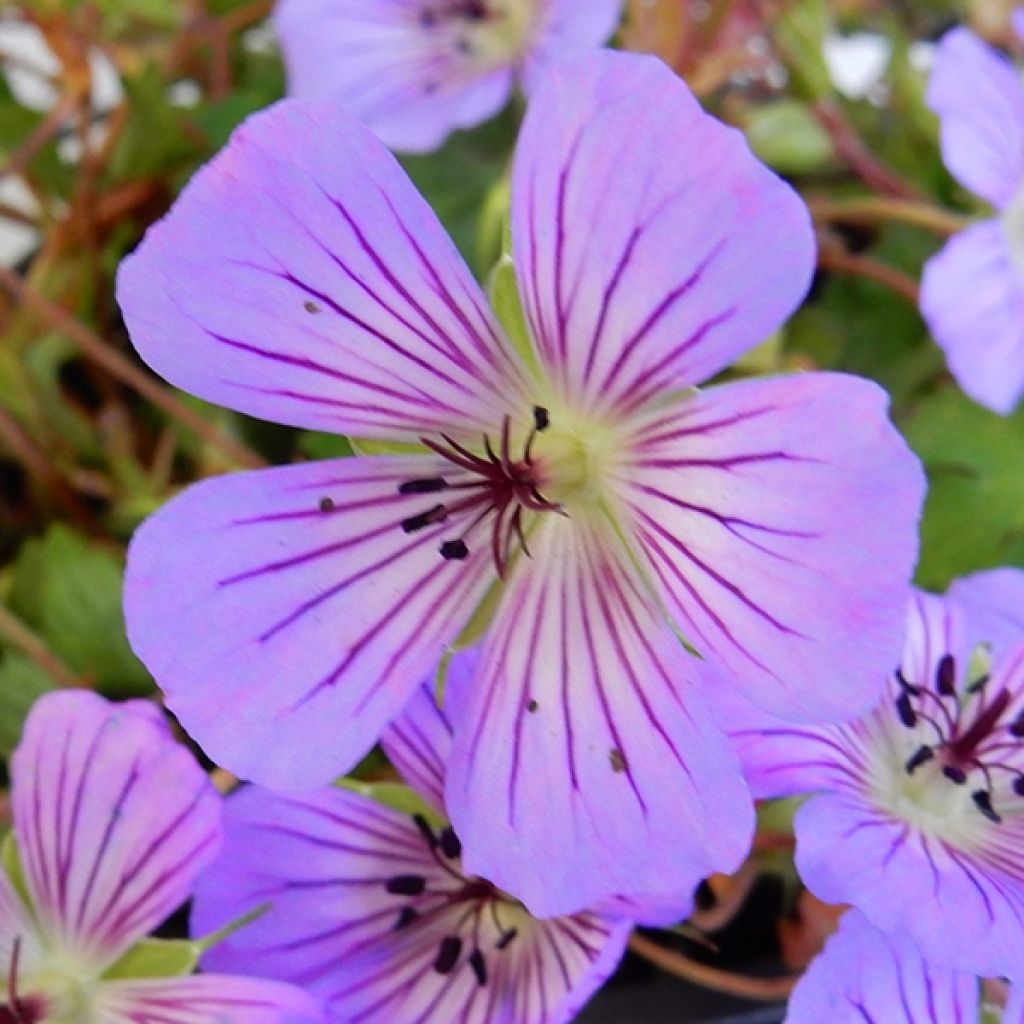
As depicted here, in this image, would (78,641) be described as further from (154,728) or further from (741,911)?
(741,911)

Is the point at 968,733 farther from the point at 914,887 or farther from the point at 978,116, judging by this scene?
the point at 978,116

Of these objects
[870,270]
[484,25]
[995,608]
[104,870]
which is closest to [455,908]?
[104,870]

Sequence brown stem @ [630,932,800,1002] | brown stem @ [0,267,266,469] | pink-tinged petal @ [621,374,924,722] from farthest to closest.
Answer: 1. brown stem @ [0,267,266,469]
2. brown stem @ [630,932,800,1002]
3. pink-tinged petal @ [621,374,924,722]

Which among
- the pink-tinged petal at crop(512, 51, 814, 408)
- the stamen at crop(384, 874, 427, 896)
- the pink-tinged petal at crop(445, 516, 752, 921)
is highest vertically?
the pink-tinged petal at crop(512, 51, 814, 408)

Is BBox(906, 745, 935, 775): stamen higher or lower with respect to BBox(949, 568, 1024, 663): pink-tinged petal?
lower

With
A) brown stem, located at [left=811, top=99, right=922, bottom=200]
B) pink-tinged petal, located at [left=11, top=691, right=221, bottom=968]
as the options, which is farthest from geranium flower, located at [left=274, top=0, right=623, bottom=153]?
pink-tinged petal, located at [left=11, top=691, right=221, bottom=968]

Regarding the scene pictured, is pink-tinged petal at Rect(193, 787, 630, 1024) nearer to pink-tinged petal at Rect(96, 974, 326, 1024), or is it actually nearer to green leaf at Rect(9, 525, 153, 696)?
pink-tinged petal at Rect(96, 974, 326, 1024)

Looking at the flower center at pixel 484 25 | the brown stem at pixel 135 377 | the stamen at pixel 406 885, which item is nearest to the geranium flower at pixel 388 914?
the stamen at pixel 406 885
